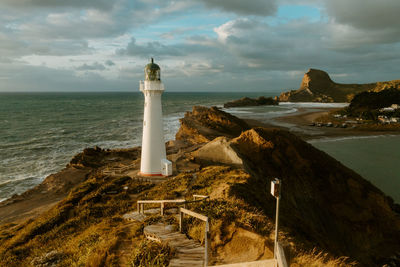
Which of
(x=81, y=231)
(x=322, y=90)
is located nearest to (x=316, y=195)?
(x=81, y=231)

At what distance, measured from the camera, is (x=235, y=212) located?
805 cm

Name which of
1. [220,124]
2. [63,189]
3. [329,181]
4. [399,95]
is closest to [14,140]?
[63,189]

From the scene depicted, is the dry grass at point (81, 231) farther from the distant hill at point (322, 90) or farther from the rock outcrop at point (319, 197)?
the distant hill at point (322, 90)

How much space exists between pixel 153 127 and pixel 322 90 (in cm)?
16286

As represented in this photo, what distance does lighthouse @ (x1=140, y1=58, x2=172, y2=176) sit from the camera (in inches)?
680

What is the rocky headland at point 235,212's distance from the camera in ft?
23.4

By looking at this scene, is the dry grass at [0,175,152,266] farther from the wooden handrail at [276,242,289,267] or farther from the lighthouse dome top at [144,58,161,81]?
the lighthouse dome top at [144,58,161,81]

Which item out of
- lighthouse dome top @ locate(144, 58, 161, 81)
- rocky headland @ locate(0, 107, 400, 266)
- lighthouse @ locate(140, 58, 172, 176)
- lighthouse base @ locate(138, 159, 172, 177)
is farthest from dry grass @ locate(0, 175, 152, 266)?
lighthouse dome top @ locate(144, 58, 161, 81)

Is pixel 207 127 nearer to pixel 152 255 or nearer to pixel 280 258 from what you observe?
pixel 152 255

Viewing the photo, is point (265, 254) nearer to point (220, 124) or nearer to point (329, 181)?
point (329, 181)

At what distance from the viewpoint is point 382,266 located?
12.6m

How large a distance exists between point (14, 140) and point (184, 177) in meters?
45.9

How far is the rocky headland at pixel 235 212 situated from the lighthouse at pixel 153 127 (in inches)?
43.0

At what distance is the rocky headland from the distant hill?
Result: 132270 millimetres
